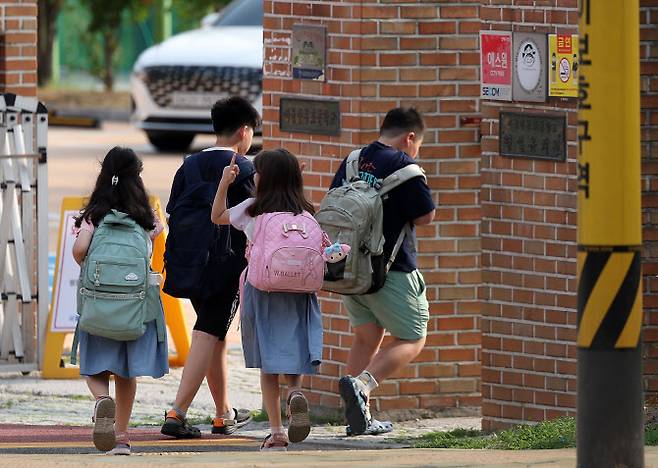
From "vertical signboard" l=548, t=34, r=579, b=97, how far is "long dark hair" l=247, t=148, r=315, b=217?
52.9 inches

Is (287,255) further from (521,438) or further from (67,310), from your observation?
(67,310)

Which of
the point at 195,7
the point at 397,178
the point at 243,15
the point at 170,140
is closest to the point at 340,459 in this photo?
the point at 397,178

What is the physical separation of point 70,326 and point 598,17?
5500 mm

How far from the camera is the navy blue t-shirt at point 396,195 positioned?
8.62 m

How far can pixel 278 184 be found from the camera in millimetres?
8047

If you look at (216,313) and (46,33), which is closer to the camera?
(216,313)

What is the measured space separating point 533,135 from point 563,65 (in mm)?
391

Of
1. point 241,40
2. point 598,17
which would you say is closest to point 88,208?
point 598,17

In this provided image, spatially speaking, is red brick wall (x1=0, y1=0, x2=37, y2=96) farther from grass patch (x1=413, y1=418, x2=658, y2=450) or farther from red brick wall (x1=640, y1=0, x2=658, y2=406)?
red brick wall (x1=640, y1=0, x2=658, y2=406)

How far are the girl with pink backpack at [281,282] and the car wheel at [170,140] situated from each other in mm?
15291

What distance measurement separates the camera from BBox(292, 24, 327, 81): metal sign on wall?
953cm

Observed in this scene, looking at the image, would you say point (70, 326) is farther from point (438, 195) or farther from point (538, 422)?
point (538, 422)

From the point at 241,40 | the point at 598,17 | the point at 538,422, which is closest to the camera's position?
the point at 598,17

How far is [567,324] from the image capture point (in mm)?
8586
